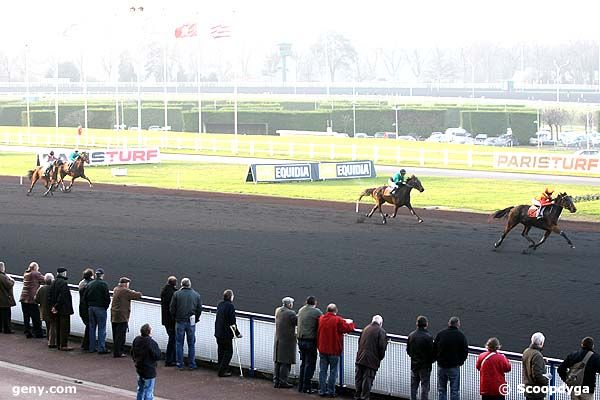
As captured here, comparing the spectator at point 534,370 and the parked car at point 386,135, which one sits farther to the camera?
the parked car at point 386,135

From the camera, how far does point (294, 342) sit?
1352cm

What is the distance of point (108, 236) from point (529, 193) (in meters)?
17.2

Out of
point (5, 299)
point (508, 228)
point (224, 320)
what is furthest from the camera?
point (508, 228)

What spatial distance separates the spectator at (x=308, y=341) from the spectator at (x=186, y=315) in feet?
5.78

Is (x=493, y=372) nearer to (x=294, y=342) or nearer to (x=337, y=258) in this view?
(x=294, y=342)

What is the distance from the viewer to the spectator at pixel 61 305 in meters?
15.5

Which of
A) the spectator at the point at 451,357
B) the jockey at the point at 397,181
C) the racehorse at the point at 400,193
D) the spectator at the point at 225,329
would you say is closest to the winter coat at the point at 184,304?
the spectator at the point at 225,329

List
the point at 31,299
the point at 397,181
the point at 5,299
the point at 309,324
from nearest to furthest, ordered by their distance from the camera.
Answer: the point at 309,324
the point at 31,299
the point at 5,299
the point at 397,181

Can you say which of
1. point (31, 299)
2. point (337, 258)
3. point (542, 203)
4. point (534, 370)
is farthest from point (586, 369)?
point (542, 203)

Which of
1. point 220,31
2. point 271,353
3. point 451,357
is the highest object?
point 220,31

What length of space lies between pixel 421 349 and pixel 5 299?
7596mm

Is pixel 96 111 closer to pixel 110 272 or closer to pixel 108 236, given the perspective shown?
pixel 108 236

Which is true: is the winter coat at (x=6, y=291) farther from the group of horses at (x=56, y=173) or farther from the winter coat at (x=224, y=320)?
the group of horses at (x=56, y=173)

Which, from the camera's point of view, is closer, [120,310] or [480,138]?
[120,310]
